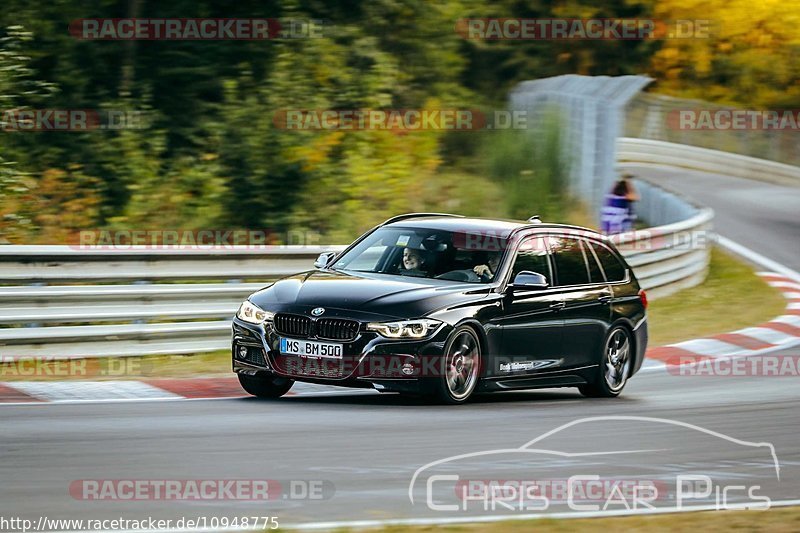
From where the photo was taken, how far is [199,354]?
13820mm

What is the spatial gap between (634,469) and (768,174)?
3945 cm

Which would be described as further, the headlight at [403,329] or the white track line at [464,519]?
the headlight at [403,329]

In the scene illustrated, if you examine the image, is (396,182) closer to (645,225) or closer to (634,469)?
(645,225)

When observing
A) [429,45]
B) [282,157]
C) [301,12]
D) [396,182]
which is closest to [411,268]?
[282,157]

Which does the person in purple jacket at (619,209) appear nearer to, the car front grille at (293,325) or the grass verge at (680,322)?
the grass verge at (680,322)

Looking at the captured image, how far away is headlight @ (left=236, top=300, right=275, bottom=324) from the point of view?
34.6 ft

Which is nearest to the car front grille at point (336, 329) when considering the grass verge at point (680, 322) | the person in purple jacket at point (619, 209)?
the grass verge at point (680, 322)

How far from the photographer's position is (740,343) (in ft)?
56.0

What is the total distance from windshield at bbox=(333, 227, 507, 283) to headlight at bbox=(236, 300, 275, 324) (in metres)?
1.08

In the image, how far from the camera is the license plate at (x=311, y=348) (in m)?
10.3
